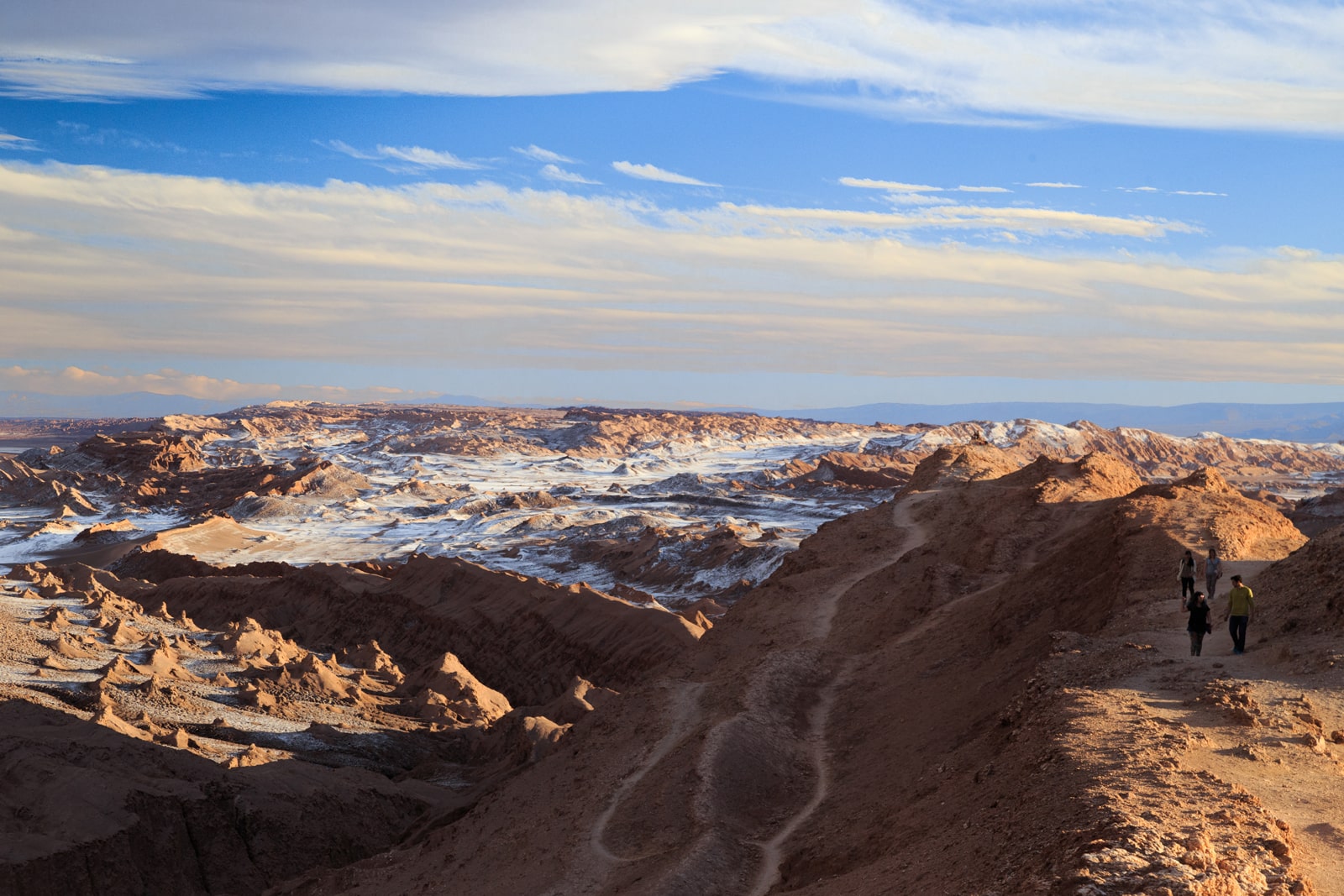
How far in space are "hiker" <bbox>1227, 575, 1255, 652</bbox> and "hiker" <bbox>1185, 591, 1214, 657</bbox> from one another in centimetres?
29

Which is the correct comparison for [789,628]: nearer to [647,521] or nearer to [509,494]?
[647,521]

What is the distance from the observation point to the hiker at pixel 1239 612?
41.5 feet

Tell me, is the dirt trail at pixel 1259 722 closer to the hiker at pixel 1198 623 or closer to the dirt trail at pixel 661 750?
the hiker at pixel 1198 623

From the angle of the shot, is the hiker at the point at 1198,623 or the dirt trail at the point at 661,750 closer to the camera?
the hiker at the point at 1198,623

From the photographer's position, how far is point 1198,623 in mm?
12633

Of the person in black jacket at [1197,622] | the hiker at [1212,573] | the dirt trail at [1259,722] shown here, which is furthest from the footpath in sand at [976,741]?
the hiker at [1212,573]

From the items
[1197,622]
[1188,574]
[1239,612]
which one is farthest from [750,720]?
[1239,612]

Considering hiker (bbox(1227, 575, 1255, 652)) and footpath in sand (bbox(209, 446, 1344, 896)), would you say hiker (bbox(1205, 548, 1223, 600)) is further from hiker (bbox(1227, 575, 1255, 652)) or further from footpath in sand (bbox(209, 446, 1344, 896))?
hiker (bbox(1227, 575, 1255, 652))

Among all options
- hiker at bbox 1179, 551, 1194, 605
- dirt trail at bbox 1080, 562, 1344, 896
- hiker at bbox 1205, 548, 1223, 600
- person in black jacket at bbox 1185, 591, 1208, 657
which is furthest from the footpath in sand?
hiker at bbox 1205, 548, 1223, 600

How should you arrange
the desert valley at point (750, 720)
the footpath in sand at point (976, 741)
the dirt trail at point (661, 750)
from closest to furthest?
1. the footpath in sand at point (976, 741)
2. the desert valley at point (750, 720)
3. the dirt trail at point (661, 750)

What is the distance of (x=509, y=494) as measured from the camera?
291 feet

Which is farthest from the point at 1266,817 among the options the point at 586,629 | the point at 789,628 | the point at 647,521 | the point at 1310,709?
the point at 647,521

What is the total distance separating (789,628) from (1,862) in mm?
13978

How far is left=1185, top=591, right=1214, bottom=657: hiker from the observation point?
12.4m
